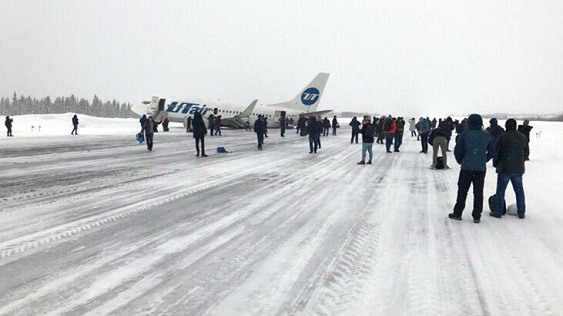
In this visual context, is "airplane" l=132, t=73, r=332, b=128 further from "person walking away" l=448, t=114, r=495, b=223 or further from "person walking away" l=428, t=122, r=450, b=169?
"person walking away" l=448, t=114, r=495, b=223

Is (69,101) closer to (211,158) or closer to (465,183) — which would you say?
(211,158)

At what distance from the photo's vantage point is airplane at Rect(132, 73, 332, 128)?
3694 cm

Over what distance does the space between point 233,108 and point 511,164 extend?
35.3 metres

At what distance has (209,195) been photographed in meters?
7.91

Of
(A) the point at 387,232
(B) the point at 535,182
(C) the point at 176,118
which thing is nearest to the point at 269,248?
(A) the point at 387,232

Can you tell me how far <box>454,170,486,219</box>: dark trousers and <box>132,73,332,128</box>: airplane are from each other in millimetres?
25432

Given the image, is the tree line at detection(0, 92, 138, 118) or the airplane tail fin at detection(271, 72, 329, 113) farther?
the tree line at detection(0, 92, 138, 118)

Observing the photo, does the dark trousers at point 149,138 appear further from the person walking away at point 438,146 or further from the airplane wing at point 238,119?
the airplane wing at point 238,119

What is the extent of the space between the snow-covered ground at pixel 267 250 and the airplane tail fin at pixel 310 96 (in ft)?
118

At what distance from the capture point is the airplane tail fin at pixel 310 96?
44250mm

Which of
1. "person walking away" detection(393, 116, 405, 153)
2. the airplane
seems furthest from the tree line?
"person walking away" detection(393, 116, 405, 153)

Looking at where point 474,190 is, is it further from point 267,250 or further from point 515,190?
point 267,250

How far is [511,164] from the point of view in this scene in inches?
258

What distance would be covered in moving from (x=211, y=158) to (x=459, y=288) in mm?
12291
